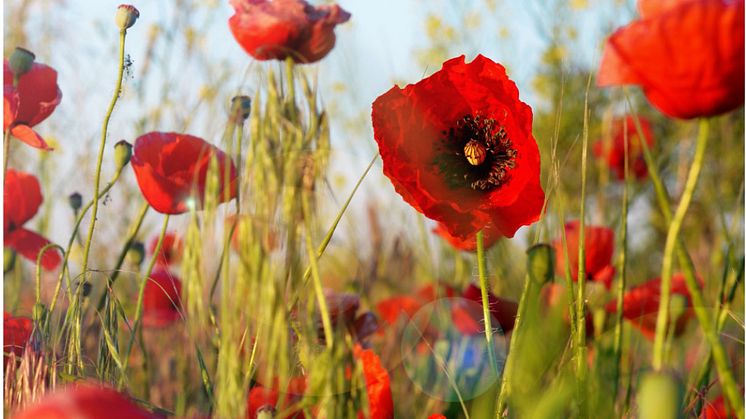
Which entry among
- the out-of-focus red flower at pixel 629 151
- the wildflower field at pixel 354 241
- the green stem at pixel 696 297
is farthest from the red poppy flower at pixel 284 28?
the out-of-focus red flower at pixel 629 151

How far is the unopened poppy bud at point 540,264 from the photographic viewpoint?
0.36m

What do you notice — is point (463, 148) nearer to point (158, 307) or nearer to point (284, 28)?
point (284, 28)

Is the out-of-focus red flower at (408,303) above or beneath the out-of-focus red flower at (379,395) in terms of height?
above

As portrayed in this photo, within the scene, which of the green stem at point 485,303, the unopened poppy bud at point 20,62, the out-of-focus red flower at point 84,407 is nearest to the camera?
the out-of-focus red flower at point 84,407

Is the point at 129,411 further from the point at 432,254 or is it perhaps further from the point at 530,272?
the point at 432,254

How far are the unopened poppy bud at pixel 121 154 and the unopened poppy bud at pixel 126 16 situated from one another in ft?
0.21

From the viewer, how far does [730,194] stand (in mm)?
1344

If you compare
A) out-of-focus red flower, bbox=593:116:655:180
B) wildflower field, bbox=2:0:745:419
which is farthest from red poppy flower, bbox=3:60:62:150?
out-of-focus red flower, bbox=593:116:655:180

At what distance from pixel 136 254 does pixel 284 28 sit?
192mm

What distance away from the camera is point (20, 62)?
0.44 m

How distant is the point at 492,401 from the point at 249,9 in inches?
7.7

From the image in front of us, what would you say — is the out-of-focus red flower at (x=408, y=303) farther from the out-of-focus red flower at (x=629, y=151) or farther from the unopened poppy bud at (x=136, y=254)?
the out-of-focus red flower at (x=629, y=151)

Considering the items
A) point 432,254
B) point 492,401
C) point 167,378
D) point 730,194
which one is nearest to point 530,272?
point 492,401

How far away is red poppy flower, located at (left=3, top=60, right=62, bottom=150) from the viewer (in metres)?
0.45
